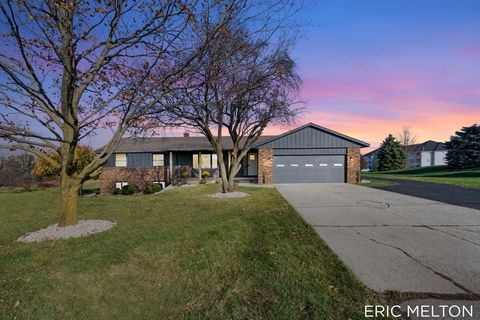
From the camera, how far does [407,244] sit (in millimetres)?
5176

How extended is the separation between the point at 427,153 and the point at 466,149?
1656 inches

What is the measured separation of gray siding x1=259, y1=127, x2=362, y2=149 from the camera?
66.7ft

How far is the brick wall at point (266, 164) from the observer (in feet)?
66.8

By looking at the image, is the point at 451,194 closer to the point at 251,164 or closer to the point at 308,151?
the point at 308,151

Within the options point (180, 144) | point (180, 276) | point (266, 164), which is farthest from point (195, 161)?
point (180, 276)

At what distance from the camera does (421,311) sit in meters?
2.93

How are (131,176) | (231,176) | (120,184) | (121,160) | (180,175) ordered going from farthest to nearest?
1. (121,160)
2. (180,175)
3. (120,184)
4. (131,176)
5. (231,176)

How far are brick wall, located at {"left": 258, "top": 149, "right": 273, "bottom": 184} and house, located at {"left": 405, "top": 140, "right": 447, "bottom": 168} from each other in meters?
67.1

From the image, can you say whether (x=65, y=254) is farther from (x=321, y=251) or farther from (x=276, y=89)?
(x=276, y=89)

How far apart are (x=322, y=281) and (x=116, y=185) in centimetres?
1955

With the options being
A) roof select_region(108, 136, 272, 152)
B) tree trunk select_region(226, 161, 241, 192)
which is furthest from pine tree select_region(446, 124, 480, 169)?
tree trunk select_region(226, 161, 241, 192)

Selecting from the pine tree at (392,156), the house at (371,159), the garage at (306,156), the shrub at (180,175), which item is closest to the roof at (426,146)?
the house at (371,159)

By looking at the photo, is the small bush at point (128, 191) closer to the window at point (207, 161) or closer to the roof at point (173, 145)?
the roof at point (173, 145)

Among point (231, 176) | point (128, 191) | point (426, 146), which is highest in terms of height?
point (426, 146)
